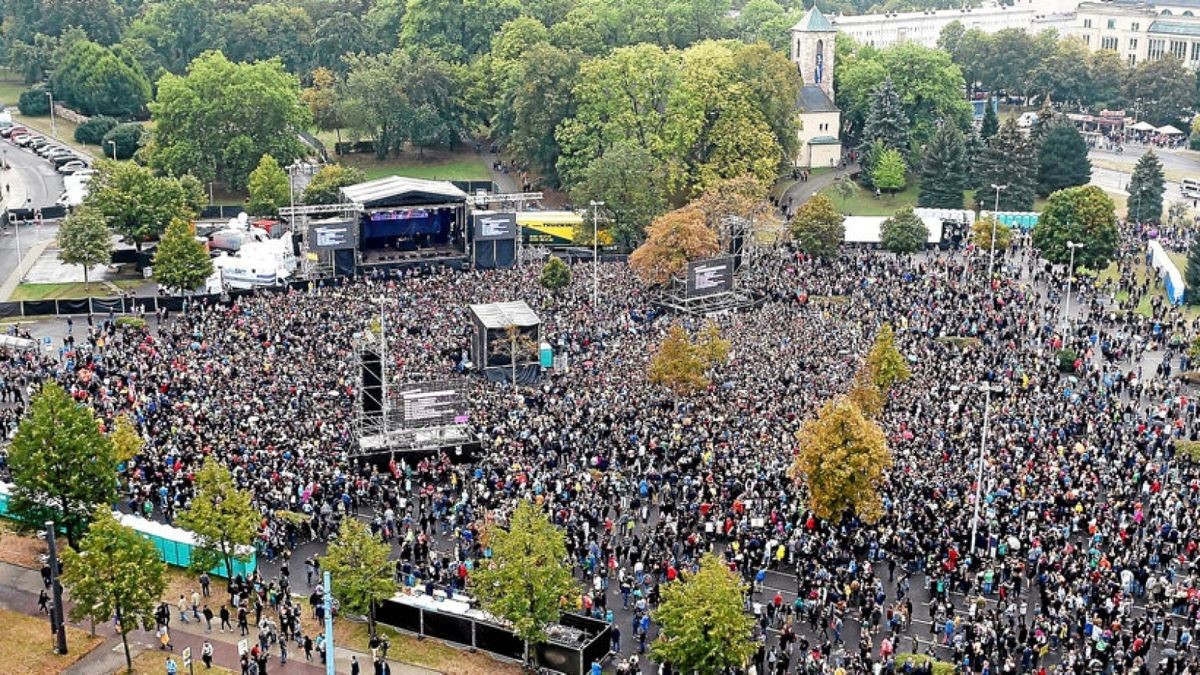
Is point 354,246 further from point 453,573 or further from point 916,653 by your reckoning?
point 916,653

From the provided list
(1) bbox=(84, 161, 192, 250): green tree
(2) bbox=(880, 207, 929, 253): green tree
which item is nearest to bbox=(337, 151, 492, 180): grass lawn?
(1) bbox=(84, 161, 192, 250): green tree

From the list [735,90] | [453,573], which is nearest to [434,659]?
[453,573]

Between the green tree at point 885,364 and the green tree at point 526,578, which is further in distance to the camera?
the green tree at point 885,364

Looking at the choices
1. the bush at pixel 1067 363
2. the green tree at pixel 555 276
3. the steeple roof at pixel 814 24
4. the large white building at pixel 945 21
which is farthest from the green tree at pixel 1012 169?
the large white building at pixel 945 21

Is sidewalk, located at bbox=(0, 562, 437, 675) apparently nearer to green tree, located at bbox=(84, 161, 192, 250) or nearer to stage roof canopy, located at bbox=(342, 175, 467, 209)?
stage roof canopy, located at bbox=(342, 175, 467, 209)

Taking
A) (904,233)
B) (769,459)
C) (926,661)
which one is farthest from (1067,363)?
(926,661)

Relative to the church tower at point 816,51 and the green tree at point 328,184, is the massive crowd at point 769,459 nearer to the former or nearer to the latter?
the green tree at point 328,184
